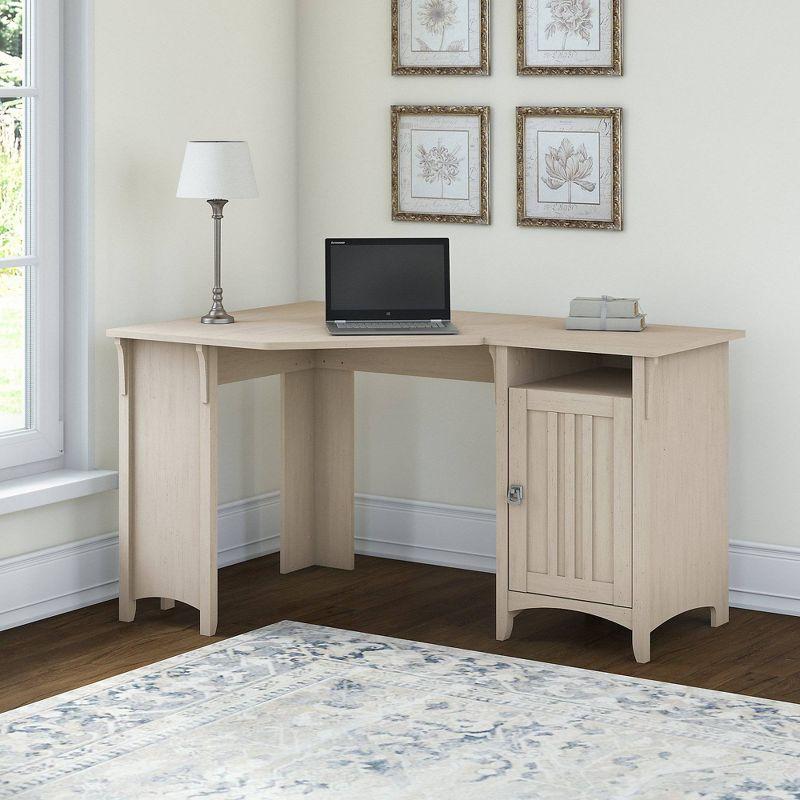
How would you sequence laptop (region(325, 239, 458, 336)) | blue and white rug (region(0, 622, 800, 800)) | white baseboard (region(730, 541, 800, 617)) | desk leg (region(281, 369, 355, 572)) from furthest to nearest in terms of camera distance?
desk leg (region(281, 369, 355, 572)), white baseboard (region(730, 541, 800, 617)), laptop (region(325, 239, 458, 336)), blue and white rug (region(0, 622, 800, 800))

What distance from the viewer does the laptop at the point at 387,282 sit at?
12.7 feet

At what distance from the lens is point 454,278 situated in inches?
178

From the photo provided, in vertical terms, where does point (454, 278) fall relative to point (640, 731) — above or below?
above

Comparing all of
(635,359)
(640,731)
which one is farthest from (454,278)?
(640,731)

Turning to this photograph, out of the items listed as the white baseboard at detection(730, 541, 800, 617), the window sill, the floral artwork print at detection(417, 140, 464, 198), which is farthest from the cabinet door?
the window sill

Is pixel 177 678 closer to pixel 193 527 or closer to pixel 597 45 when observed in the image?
pixel 193 527

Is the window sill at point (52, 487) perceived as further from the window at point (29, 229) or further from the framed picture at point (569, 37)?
the framed picture at point (569, 37)

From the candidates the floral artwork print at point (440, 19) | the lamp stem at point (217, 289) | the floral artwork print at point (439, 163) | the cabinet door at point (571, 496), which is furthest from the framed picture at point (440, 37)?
the cabinet door at point (571, 496)

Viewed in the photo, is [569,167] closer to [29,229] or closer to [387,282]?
[387,282]

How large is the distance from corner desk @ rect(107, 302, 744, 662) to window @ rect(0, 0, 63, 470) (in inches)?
10.4

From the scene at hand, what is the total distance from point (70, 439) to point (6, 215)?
→ 674 mm

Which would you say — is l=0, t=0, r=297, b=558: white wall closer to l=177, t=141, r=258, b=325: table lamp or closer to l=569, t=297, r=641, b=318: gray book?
l=177, t=141, r=258, b=325: table lamp

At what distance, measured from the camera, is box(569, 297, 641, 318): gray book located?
376 cm

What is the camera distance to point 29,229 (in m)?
3.91
